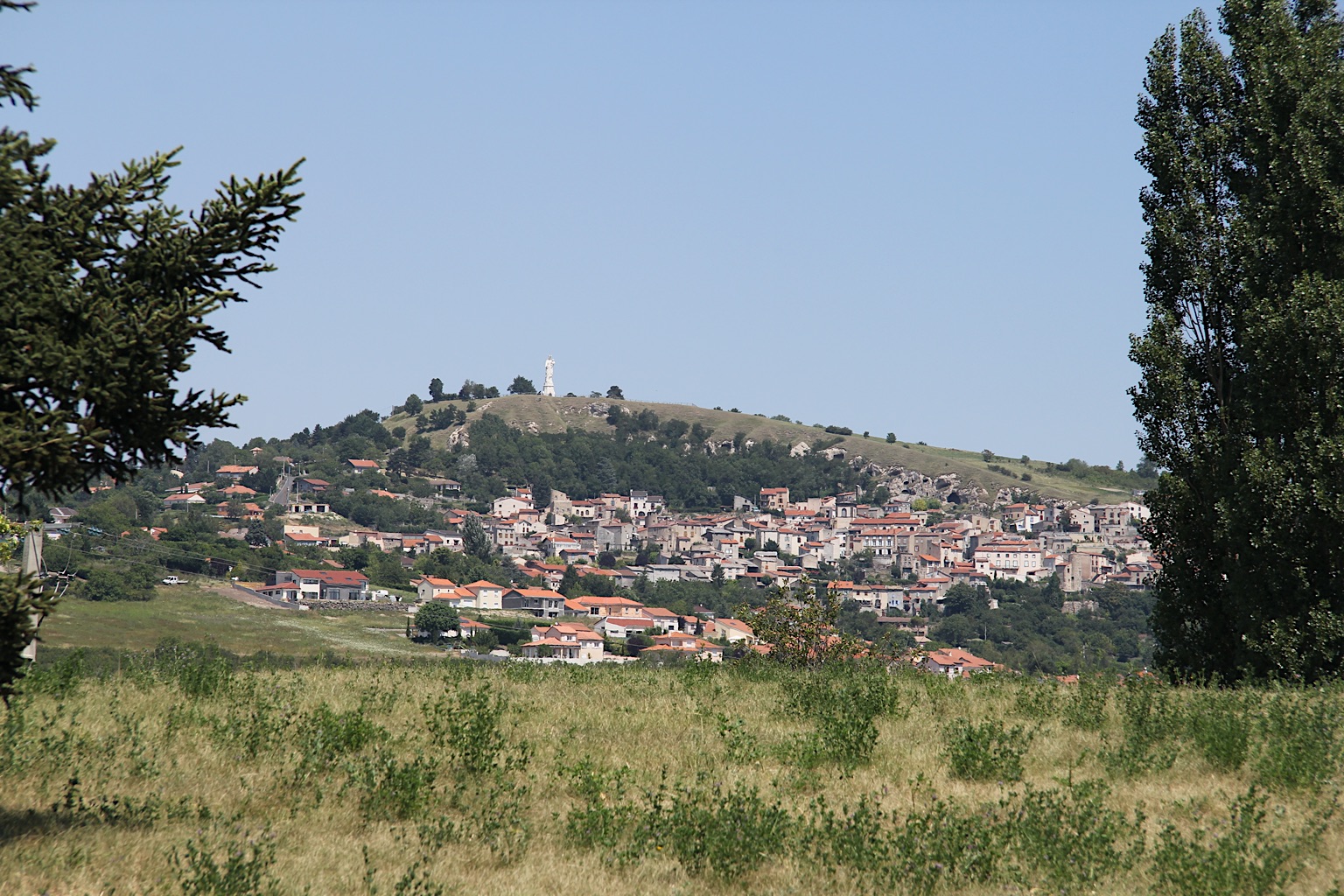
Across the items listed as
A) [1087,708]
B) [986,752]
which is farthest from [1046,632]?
[986,752]

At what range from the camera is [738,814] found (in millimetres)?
9445

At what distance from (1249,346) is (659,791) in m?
11.0

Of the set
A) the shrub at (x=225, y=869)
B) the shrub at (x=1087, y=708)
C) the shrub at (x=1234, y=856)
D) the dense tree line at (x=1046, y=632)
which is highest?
the shrub at (x=1087, y=708)

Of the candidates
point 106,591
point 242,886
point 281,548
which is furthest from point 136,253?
point 281,548

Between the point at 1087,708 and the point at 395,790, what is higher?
the point at 1087,708

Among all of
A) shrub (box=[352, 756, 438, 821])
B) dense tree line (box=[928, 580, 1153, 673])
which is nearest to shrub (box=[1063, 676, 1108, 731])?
shrub (box=[352, 756, 438, 821])

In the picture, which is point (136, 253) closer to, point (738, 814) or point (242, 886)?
point (242, 886)

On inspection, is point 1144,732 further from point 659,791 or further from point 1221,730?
→ point 659,791

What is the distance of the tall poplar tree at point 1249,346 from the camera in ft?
50.7

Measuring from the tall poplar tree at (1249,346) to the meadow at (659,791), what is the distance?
72.6 inches

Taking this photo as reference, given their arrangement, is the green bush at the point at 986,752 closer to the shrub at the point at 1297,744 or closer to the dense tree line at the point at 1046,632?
the shrub at the point at 1297,744

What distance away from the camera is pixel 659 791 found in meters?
10.6

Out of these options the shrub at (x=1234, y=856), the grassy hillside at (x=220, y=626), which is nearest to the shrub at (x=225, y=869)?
the shrub at (x=1234, y=856)

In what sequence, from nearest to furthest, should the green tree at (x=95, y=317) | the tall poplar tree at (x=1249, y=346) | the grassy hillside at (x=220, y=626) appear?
the green tree at (x=95, y=317) < the tall poplar tree at (x=1249, y=346) < the grassy hillside at (x=220, y=626)
